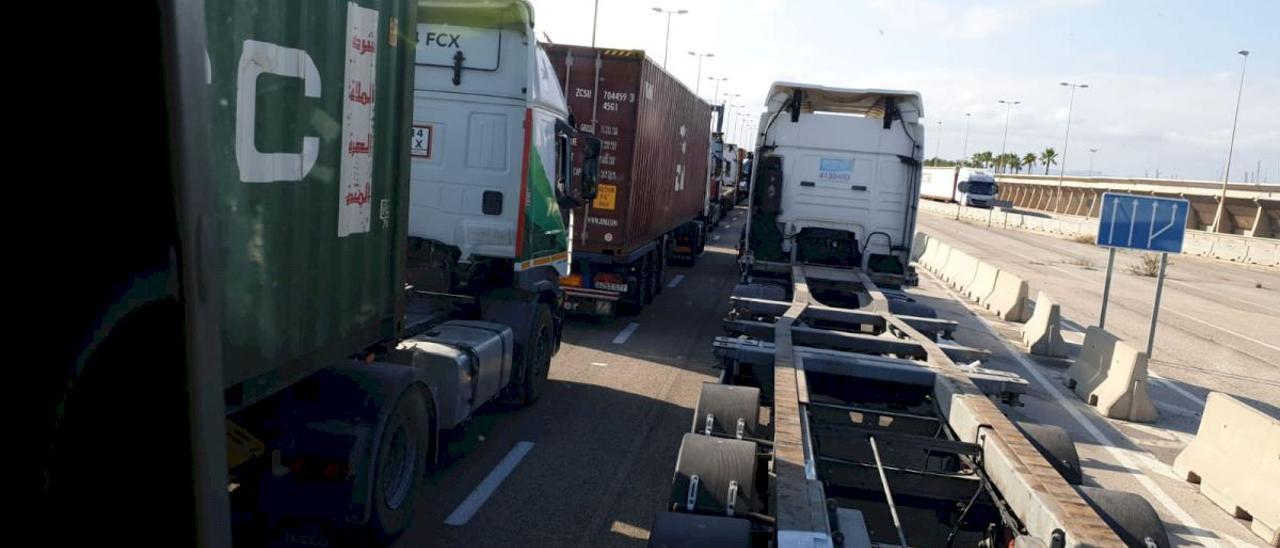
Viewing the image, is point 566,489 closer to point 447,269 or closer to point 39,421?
point 447,269

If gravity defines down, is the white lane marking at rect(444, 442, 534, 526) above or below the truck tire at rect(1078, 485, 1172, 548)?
below

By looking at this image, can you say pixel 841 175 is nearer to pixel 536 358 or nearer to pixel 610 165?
pixel 610 165

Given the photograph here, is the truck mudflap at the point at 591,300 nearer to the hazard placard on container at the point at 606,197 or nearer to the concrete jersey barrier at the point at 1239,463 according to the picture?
the hazard placard on container at the point at 606,197

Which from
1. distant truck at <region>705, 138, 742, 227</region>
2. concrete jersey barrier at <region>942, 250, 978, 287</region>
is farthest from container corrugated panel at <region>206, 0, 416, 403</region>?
distant truck at <region>705, 138, 742, 227</region>

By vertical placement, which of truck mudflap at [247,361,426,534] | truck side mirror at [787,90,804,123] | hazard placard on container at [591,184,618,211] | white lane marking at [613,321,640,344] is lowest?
white lane marking at [613,321,640,344]

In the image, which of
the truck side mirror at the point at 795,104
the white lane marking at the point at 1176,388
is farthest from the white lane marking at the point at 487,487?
the white lane marking at the point at 1176,388

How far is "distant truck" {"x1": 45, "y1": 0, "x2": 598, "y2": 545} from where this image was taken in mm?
1439

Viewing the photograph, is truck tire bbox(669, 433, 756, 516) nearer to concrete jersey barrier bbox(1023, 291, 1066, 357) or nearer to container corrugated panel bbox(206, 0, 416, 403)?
container corrugated panel bbox(206, 0, 416, 403)

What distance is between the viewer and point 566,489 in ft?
24.1

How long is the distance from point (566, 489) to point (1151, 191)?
62647mm

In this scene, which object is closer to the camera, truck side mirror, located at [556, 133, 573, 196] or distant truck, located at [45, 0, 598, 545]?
distant truck, located at [45, 0, 598, 545]

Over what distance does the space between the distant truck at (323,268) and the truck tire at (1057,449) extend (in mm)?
3733

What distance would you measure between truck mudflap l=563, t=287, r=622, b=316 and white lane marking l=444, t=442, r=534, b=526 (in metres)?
6.33

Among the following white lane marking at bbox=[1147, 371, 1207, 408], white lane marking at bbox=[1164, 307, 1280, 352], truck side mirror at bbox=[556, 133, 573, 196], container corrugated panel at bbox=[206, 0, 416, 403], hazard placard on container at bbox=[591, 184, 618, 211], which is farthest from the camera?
white lane marking at bbox=[1164, 307, 1280, 352]
